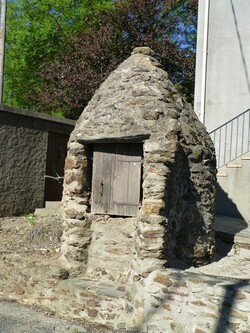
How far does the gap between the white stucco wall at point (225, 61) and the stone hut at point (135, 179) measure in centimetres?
401

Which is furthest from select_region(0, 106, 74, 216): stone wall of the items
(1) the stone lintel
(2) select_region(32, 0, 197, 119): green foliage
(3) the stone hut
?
(2) select_region(32, 0, 197, 119): green foliage

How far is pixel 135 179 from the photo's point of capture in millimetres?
6262

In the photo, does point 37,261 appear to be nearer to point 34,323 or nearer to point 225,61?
point 34,323

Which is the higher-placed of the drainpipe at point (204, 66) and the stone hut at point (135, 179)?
the drainpipe at point (204, 66)

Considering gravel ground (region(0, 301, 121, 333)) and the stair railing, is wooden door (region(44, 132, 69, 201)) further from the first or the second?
gravel ground (region(0, 301, 121, 333))

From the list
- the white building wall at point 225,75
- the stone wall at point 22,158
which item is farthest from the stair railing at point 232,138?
the stone wall at point 22,158

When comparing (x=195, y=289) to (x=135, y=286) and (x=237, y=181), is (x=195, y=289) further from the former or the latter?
(x=237, y=181)

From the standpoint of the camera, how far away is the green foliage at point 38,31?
1994cm

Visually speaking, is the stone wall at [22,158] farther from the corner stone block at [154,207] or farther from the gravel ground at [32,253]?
the corner stone block at [154,207]

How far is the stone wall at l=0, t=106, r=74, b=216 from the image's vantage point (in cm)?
945

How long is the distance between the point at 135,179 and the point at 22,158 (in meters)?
4.38

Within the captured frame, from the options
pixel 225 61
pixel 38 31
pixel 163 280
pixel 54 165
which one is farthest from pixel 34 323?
pixel 38 31

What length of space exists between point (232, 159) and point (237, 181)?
112 cm

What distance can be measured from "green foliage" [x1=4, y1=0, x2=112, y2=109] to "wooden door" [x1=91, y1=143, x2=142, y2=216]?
14134 millimetres
